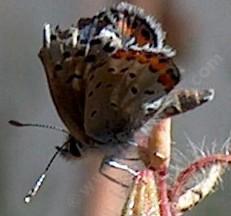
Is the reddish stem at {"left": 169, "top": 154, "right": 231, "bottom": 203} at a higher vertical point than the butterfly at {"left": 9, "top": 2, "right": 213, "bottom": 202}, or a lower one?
lower

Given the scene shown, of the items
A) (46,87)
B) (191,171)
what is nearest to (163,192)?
(191,171)

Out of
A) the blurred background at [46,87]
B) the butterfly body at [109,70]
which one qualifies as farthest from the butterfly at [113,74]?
the blurred background at [46,87]

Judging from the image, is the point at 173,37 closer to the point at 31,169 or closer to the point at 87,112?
the point at 31,169

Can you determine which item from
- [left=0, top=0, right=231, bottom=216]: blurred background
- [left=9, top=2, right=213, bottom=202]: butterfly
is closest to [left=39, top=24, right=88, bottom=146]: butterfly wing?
[left=9, top=2, right=213, bottom=202]: butterfly

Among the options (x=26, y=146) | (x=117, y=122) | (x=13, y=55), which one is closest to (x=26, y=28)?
(x=13, y=55)

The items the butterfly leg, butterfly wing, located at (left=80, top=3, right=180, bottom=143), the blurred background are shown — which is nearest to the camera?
butterfly wing, located at (left=80, top=3, right=180, bottom=143)

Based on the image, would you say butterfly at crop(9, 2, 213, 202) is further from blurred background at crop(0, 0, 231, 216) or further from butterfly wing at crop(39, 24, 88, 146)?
blurred background at crop(0, 0, 231, 216)

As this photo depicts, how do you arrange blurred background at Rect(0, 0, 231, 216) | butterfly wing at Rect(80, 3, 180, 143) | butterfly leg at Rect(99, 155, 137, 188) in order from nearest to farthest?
butterfly wing at Rect(80, 3, 180, 143), butterfly leg at Rect(99, 155, 137, 188), blurred background at Rect(0, 0, 231, 216)
